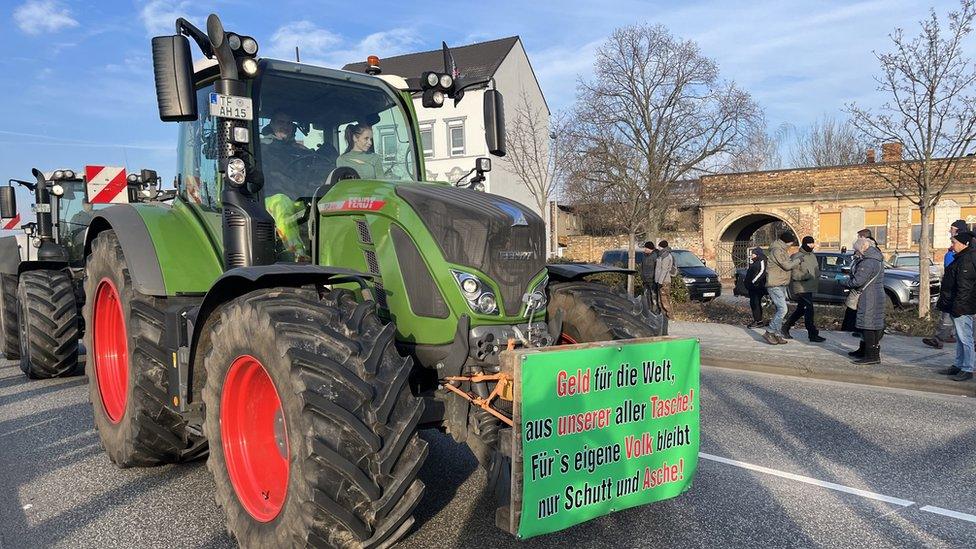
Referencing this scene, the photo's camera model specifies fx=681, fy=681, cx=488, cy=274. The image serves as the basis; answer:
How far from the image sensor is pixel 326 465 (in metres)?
2.89

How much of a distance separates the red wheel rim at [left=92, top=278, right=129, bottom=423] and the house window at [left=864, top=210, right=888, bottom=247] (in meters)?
30.7

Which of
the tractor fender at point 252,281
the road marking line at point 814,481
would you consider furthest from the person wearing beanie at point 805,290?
the tractor fender at point 252,281

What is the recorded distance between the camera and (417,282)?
3662 mm

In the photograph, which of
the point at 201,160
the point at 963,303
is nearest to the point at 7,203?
the point at 201,160

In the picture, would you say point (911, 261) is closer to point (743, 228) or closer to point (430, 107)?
point (743, 228)

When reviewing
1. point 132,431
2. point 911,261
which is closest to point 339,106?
point 132,431

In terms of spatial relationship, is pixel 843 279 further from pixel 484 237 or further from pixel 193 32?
pixel 193 32

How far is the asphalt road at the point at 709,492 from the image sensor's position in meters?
3.80

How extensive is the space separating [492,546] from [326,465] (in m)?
1.20

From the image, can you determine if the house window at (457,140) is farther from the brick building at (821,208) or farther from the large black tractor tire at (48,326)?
the large black tractor tire at (48,326)

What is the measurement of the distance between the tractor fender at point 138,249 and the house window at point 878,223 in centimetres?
3086

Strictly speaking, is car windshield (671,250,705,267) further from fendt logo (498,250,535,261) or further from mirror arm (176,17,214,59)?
mirror arm (176,17,214,59)

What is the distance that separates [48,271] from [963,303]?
38.9 feet

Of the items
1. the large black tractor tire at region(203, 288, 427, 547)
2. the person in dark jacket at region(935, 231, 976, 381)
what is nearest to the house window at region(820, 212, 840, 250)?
the person in dark jacket at region(935, 231, 976, 381)
